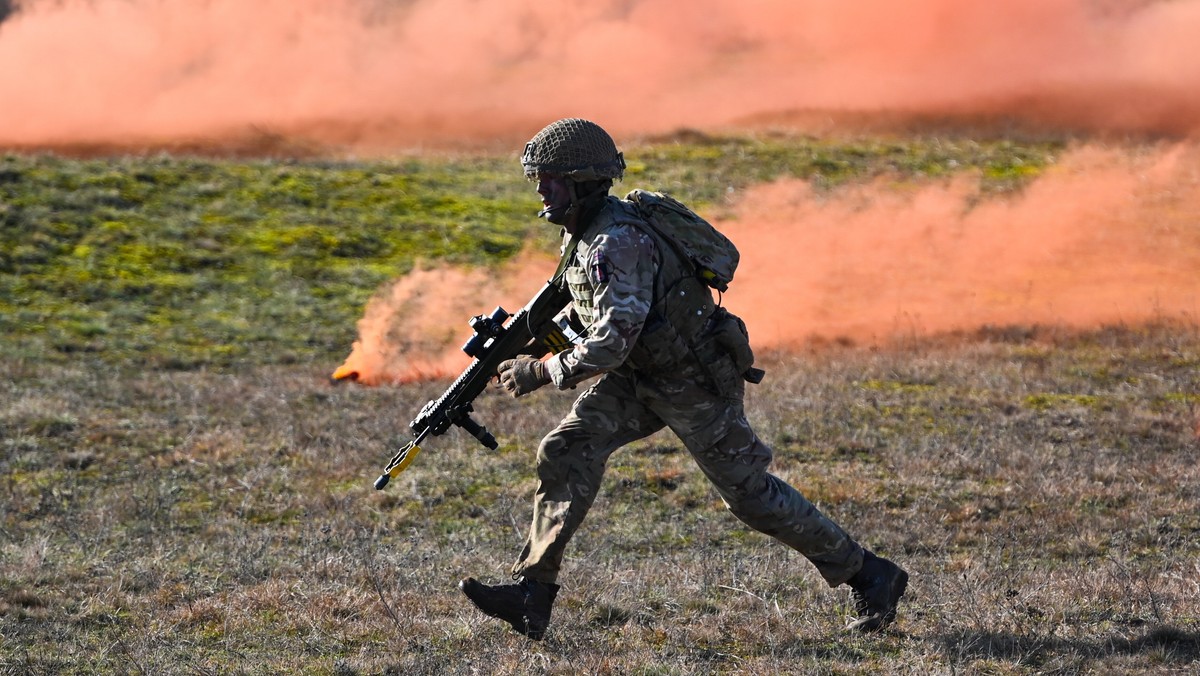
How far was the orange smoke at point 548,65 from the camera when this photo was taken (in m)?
28.6

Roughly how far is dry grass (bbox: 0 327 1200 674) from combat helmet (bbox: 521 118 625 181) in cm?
197

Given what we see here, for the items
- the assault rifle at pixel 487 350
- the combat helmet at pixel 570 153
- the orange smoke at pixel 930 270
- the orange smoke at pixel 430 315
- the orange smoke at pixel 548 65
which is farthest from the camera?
the orange smoke at pixel 548 65

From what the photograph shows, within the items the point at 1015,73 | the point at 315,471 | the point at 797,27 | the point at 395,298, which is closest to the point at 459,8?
the point at 797,27

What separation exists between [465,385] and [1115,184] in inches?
588

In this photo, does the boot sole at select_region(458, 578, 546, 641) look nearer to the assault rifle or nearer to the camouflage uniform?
the camouflage uniform

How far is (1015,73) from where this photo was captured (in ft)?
94.9

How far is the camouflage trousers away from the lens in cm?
599

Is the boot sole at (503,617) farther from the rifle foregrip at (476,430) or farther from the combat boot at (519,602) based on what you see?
the rifle foregrip at (476,430)

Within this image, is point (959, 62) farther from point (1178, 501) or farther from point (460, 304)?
point (1178, 501)

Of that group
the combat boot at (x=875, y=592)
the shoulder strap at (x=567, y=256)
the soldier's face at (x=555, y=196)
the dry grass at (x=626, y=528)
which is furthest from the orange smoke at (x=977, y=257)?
the soldier's face at (x=555, y=196)

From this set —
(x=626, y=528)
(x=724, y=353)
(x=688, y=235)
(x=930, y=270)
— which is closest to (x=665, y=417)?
(x=724, y=353)

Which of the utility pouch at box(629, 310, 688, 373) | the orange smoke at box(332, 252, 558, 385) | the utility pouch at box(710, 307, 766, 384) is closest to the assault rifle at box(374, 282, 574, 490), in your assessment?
the utility pouch at box(629, 310, 688, 373)

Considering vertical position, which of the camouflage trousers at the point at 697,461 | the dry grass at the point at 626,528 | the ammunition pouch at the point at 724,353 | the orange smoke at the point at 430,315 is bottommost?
the orange smoke at the point at 430,315

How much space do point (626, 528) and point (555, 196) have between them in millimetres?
2978
